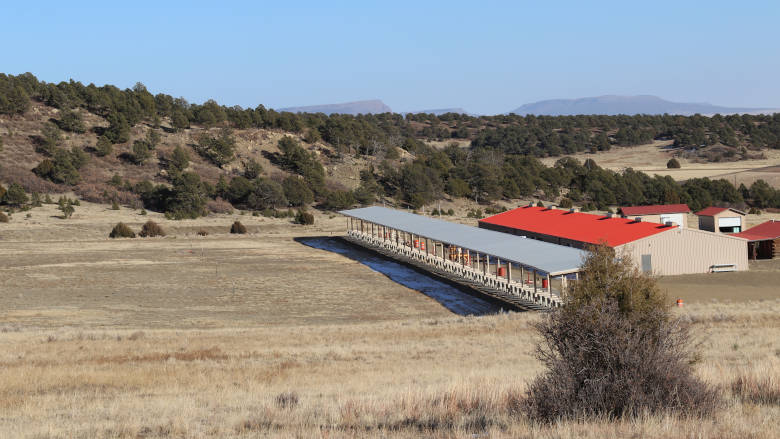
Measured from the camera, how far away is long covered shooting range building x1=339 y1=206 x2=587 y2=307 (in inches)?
1403

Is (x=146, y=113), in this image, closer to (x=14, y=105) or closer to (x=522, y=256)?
(x=14, y=105)

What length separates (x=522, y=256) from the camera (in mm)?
38156

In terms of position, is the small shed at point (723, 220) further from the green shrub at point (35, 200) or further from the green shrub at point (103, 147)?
the green shrub at point (103, 147)

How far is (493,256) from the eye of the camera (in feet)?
131

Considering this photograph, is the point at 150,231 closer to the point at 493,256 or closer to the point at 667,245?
the point at 493,256

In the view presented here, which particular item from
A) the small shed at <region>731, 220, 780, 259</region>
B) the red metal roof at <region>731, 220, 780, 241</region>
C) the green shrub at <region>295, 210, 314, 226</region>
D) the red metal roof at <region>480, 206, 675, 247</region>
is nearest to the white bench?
the red metal roof at <region>480, 206, 675, 247</region>

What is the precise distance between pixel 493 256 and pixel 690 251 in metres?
12.2

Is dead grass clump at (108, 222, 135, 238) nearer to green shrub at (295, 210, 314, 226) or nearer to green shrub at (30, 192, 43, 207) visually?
green shrub at (30, 192, 43, 207)

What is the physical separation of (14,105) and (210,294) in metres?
67.6

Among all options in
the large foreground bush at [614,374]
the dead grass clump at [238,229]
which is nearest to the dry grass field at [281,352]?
Answer: the large foreground bush at [614,374]

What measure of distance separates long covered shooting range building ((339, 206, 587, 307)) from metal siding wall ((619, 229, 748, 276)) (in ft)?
17.5

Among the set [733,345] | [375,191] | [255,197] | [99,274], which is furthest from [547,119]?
[733,345]

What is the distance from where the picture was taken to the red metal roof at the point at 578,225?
4406 cm

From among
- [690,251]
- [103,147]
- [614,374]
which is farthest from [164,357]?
[103,147]
